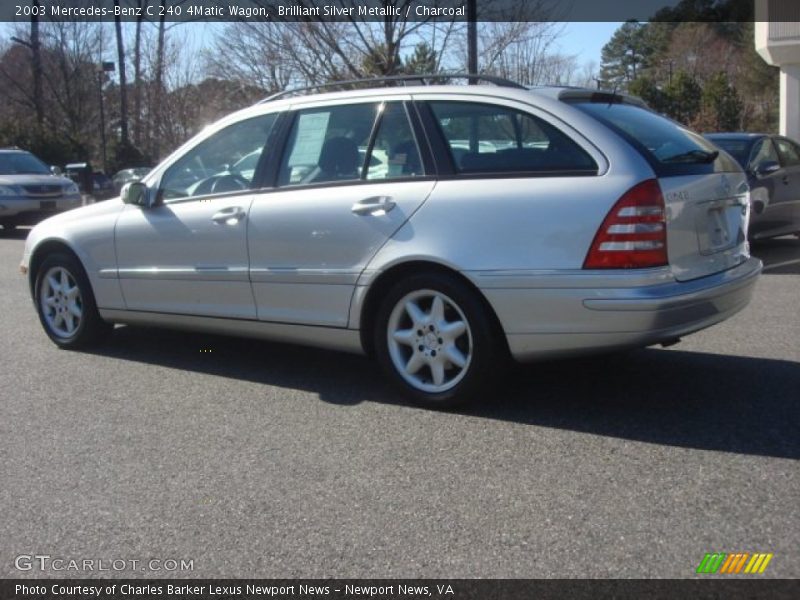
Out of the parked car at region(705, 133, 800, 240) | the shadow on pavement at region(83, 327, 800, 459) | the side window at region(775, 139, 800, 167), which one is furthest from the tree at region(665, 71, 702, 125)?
the shadow on pavement at region(83, 327, 800, 459)

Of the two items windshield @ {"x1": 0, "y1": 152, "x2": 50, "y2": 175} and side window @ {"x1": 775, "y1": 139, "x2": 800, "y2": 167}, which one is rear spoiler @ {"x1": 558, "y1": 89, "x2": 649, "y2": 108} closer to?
side window @ {"x1": 775, "y1": 139, "x2": 800, "y2": 167}

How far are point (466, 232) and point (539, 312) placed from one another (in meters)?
0.54

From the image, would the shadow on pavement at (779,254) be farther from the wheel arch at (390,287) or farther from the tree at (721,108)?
the tree at (721,108)

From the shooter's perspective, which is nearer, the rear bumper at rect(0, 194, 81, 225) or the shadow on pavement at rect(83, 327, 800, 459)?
the shadow on pavement at rect(83, 327, 800, 459)

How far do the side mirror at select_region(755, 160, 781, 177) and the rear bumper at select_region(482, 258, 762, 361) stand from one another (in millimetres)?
6020

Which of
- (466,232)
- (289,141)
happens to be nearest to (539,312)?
(466,232)

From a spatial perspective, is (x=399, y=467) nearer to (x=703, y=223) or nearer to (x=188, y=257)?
(x=703, y=223)

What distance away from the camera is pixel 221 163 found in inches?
228

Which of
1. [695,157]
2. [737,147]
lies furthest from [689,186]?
[737,147]

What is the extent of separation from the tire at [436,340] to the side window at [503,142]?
64cm

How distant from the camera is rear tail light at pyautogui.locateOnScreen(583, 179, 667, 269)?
13.8 feet

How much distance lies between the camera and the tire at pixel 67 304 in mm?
6438

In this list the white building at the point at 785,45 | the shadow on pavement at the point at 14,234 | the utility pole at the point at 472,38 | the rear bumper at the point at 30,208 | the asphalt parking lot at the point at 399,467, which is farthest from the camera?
the white building at the point at 785,45

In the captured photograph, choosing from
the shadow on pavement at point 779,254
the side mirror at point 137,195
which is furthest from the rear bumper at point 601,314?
the shadow on pavement at point 779,254
